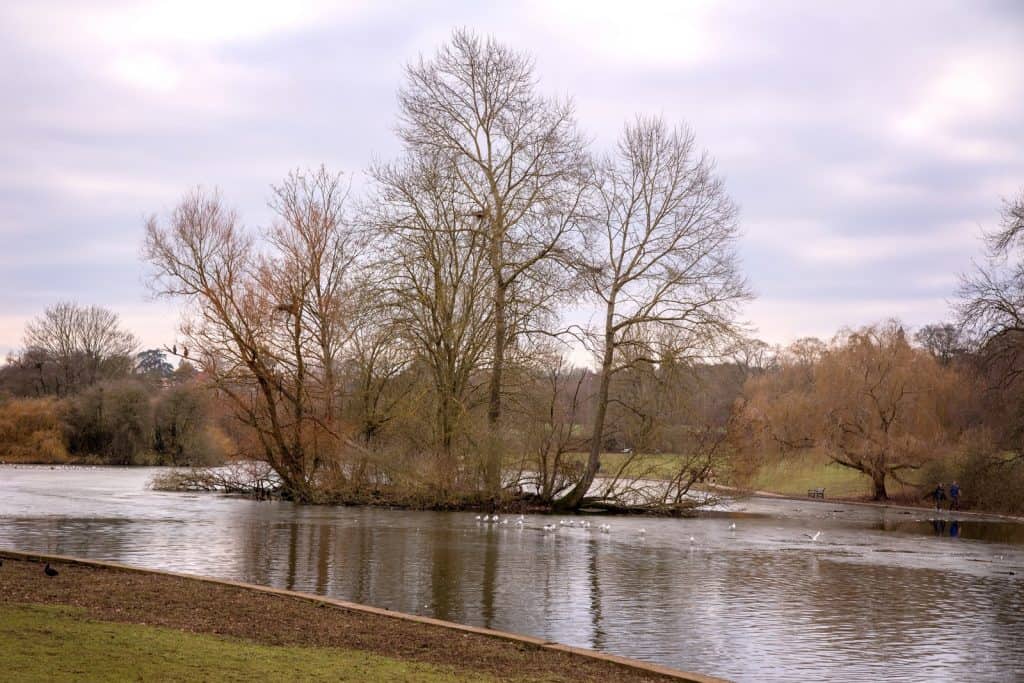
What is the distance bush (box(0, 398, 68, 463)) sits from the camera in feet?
257

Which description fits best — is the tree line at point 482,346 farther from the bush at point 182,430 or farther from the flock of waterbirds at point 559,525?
the bush at point 182,430

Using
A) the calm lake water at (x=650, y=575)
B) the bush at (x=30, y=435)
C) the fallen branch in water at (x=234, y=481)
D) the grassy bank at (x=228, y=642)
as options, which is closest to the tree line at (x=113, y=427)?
the bush at (x=30, y=435)

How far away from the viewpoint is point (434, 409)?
121 ft

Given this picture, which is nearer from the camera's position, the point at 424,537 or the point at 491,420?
the point at 424,537

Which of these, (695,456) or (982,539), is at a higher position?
(695,456)

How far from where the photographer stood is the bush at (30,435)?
78.4 m

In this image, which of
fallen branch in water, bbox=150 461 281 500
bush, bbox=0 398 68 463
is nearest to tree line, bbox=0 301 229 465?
bush, bbox=0 398 68 463

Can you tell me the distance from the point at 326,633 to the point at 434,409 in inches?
1005

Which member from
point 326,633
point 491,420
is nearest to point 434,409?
point 491,420

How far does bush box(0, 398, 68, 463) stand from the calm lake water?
47.5 metres

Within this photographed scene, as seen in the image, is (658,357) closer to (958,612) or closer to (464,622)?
(958,612)

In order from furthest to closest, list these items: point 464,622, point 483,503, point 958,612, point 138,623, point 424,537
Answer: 1. point 483,503
2. point 424,537
3. point 958,612
4. point 464,622
5. point 138,623

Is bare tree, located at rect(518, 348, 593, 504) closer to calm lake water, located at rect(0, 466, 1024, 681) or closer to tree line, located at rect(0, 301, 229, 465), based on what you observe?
calm lake water, located at rect(0, 466, 1024, 681)

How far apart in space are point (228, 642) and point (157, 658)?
1260 millimetres
